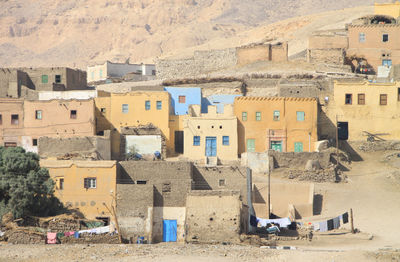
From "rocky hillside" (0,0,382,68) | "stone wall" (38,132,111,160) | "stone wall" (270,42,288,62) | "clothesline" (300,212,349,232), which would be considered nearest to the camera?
"clothesline" (300,212,349,232)

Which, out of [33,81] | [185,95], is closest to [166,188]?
[185,95]

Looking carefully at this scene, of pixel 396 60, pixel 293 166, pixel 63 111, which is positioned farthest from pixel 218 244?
pixel 396 60

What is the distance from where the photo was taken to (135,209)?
39219 mm

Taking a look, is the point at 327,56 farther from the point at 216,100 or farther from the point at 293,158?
the point at 293,158

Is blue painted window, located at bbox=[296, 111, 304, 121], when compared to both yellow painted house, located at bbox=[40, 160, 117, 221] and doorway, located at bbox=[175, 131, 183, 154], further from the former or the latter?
yellow painted house, located at bbox=[40, 160, 117, 221]

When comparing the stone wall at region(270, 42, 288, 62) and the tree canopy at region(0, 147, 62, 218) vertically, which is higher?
the stone wall at region(270, 42, 288, 62)

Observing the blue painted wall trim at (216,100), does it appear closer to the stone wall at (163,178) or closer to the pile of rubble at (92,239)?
the stone wall at (163,178)

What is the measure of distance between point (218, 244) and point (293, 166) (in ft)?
37.4

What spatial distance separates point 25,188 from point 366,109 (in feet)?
73.3

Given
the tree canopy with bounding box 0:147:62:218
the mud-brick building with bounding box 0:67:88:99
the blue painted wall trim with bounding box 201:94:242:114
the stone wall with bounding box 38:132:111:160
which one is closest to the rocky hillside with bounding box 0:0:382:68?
the mud-brick building with bounding box 0:67:88:99

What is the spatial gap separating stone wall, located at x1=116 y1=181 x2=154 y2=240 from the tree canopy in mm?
3015

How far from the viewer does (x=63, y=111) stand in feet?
161

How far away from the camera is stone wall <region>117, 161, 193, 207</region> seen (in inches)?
1571

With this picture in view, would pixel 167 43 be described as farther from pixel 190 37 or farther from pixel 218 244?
pixel 218 244
